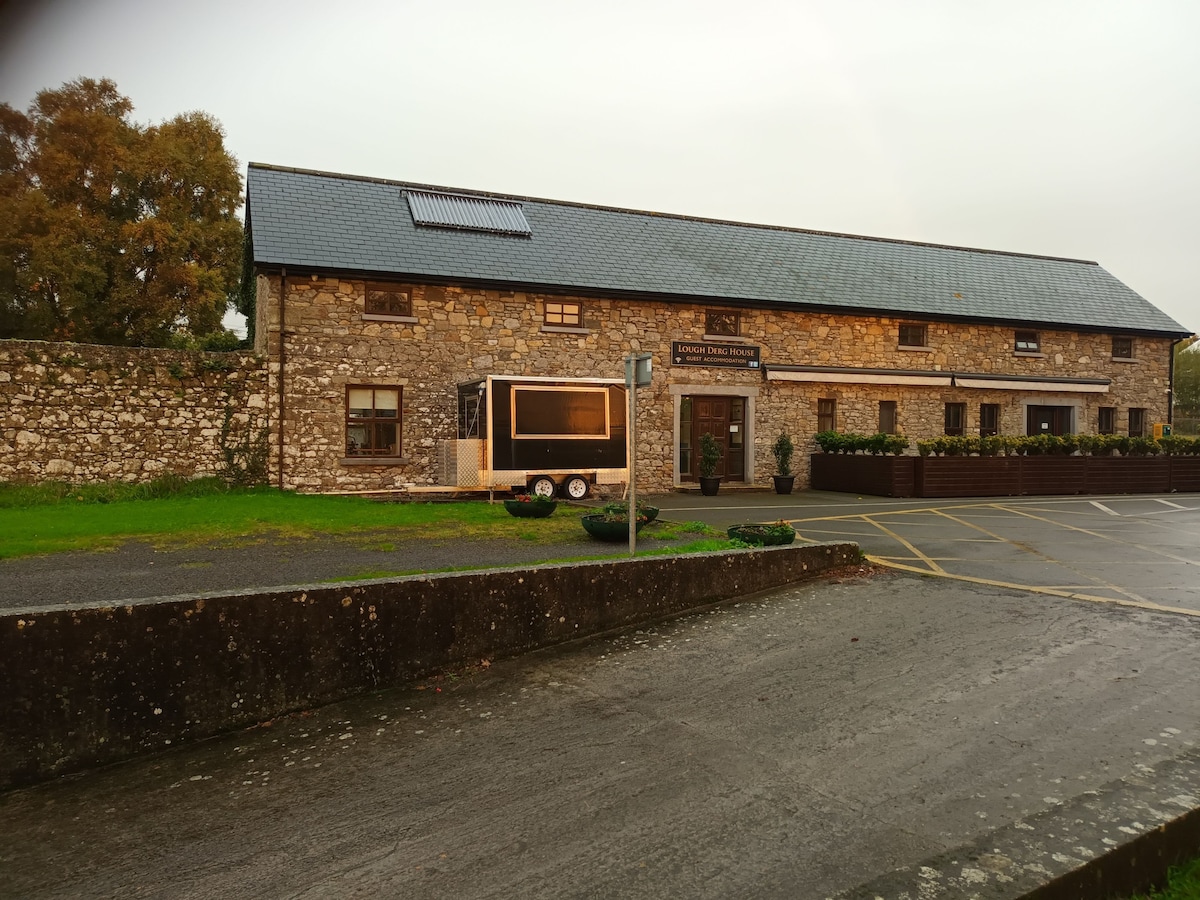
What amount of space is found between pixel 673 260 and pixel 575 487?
27.6 ft

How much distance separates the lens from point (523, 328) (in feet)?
59.1

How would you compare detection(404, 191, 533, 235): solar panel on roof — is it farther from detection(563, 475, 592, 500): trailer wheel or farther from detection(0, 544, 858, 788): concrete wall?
detection(0, 544, 858, 788): concrete wall

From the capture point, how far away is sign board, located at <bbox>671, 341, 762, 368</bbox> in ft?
63.8

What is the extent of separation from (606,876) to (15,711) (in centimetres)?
292

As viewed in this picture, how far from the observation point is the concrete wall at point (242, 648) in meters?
3.59

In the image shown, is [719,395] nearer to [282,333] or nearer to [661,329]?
[661,329]

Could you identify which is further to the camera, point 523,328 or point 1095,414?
point 1095,414

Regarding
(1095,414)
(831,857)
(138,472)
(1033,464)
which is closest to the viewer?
(831,857)

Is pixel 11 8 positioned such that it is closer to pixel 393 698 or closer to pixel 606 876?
pixel 606 876

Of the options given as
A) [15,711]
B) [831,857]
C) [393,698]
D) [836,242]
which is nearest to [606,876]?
[831,857]

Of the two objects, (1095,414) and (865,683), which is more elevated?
(1095,414)

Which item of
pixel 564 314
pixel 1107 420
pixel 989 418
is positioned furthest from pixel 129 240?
pixel 1107 420

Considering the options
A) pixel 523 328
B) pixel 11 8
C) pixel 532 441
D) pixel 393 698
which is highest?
pixel 523 328

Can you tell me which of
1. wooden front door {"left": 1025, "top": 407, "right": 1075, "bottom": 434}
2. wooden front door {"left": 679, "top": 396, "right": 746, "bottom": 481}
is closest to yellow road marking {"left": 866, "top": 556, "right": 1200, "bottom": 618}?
wooden front door {"left": 679, "top": 396, "right": 746, "bottom": 481}
